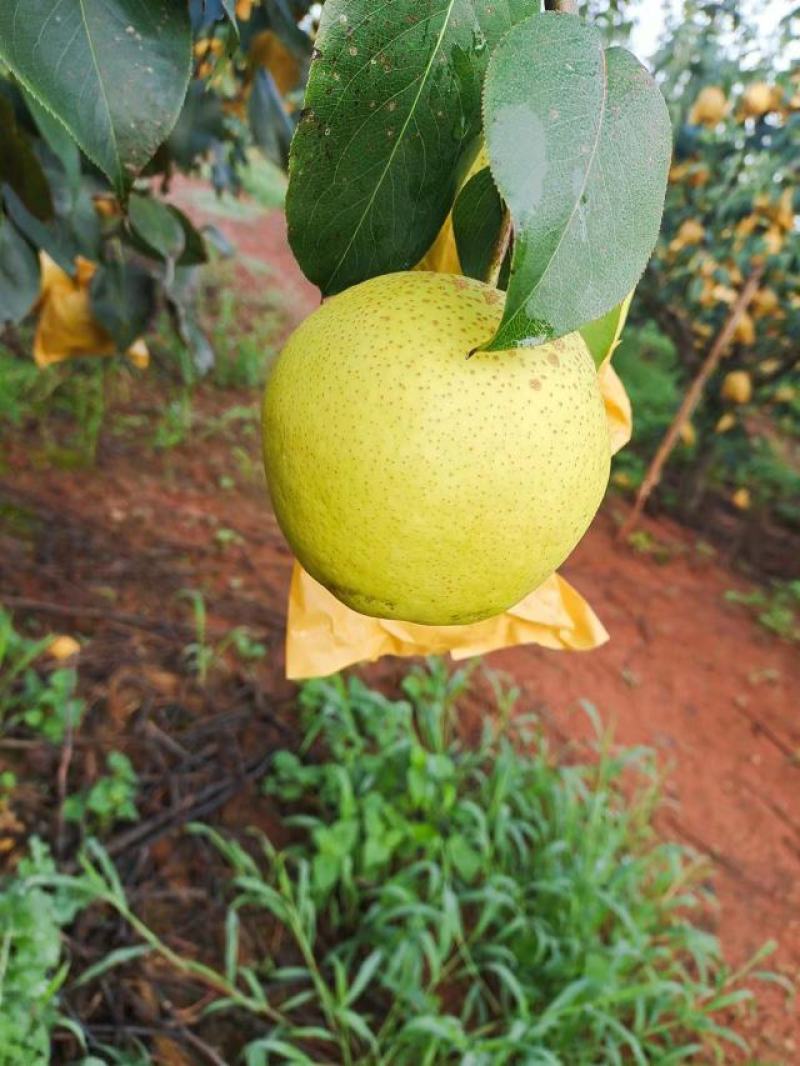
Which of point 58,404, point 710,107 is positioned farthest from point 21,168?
point 710,107

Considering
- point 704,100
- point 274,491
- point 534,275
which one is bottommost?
point 274,491

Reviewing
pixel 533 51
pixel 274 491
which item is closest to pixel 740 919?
pixel 274 491

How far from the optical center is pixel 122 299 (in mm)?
1111

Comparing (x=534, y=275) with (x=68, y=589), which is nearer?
(x=534, y=275)

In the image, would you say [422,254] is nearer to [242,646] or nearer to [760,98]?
[242,646]

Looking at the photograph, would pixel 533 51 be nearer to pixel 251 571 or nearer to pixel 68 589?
pixel 68 589

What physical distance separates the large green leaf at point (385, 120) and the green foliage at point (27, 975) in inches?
42.1

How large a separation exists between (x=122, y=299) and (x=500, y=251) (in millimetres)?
818

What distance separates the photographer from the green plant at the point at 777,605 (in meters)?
3.33

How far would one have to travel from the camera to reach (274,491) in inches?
17.3

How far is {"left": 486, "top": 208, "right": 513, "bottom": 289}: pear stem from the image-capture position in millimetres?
403

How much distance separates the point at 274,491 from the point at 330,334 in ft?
0.29

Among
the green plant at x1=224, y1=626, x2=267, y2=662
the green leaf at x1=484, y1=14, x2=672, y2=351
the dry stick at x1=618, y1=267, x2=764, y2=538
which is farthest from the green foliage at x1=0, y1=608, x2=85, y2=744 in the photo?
the dry stick at x1=618, y1=267, x2=764, y2=538

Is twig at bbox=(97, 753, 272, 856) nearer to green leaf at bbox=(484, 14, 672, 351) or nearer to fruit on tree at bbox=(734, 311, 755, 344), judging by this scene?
green leaf at bbox=(484, 14, 672, 351)
